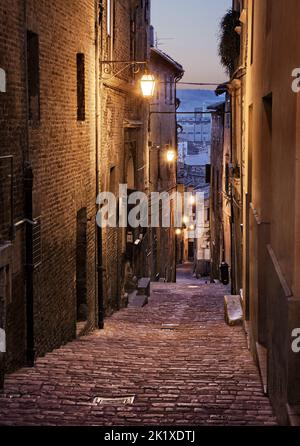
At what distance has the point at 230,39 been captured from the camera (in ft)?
67.2

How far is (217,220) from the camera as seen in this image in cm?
3772

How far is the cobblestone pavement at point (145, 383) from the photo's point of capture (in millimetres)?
7586

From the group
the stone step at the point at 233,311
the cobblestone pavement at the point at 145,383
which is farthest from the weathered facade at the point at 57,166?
the stone step at the point at 233,311

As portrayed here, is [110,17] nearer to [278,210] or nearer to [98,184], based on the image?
[98,184]

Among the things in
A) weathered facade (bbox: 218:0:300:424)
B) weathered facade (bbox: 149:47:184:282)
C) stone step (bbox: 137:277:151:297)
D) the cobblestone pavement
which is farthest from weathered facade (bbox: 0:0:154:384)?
weathered facade (bbox: 149:47:184:282)

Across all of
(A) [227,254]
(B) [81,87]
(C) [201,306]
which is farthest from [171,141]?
(B) [81,87]

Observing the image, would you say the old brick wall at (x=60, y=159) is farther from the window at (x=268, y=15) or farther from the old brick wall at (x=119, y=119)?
the window at (x=268, y=15)

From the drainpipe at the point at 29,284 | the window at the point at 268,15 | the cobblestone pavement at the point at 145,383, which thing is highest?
the window at the point at 268,15

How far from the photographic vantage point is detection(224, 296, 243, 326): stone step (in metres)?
15.8

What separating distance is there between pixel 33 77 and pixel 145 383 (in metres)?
4.50

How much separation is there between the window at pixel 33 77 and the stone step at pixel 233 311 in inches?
268

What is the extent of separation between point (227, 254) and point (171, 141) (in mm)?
9369

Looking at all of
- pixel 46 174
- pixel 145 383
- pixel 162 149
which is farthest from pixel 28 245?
pixel 162 149

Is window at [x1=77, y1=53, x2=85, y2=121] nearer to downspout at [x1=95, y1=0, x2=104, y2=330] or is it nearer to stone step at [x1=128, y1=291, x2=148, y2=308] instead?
downspout at [x1=95, y1=0, x2=104, y2=330]
